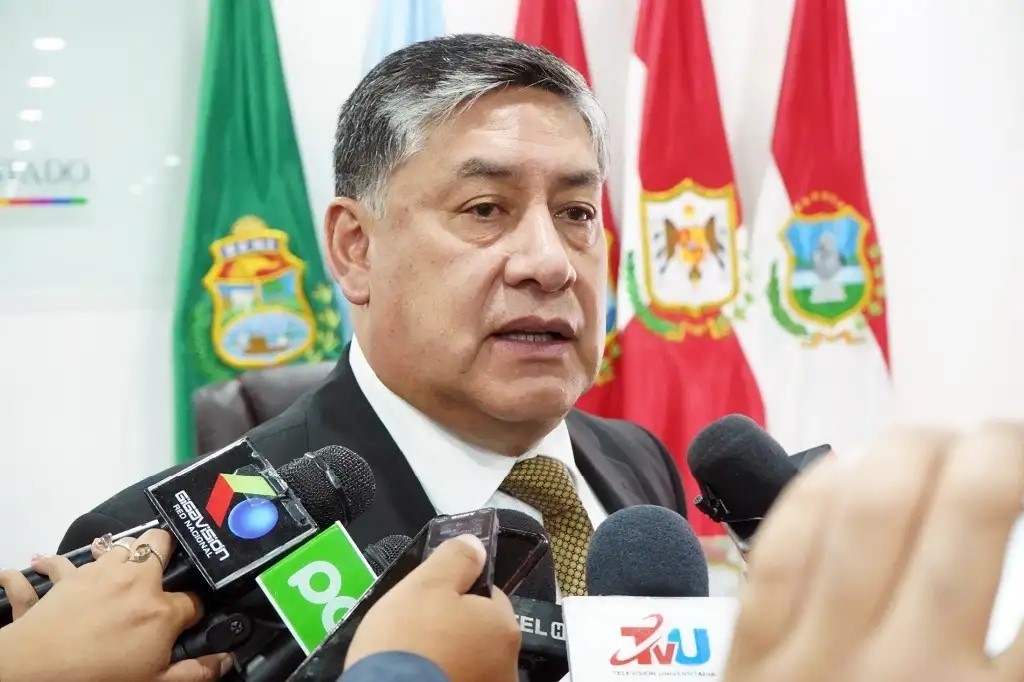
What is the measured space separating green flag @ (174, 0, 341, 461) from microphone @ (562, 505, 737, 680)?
2079 millimetres

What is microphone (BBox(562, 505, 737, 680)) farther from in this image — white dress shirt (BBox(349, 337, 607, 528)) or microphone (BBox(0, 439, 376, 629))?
white dress shirt (BBox(349, 337, 607, 528))

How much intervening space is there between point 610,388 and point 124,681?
2.20 m

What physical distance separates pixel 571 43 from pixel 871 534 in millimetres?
2562

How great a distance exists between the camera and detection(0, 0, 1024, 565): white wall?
277cm

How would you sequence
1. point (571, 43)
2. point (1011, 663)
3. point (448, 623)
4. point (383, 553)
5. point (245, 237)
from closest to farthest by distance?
point (1011, 663), point (448, 623), point (383, 553), point (245, 237), point (571, 43)

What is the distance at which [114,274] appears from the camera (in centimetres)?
281

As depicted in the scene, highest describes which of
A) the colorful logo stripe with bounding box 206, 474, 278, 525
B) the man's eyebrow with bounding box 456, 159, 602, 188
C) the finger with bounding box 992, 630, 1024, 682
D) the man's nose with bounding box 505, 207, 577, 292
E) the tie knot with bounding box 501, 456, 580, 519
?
the man's eyebrow with bounding box 456, 159, 602, 188

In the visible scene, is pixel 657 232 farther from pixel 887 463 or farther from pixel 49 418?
pixel 887 463

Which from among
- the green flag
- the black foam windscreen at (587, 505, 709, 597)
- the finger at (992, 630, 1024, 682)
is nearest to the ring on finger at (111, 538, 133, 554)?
the black foam windscreen at (587, 505, 709, 597)

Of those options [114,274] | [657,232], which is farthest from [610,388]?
[114,274]

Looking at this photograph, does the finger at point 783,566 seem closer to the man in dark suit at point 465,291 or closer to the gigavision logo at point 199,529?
the gigavision logo at point 199,529

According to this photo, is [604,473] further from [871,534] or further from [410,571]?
[871,534]

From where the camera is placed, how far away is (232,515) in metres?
0.75

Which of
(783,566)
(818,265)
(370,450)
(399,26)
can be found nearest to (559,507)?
(370,450)
